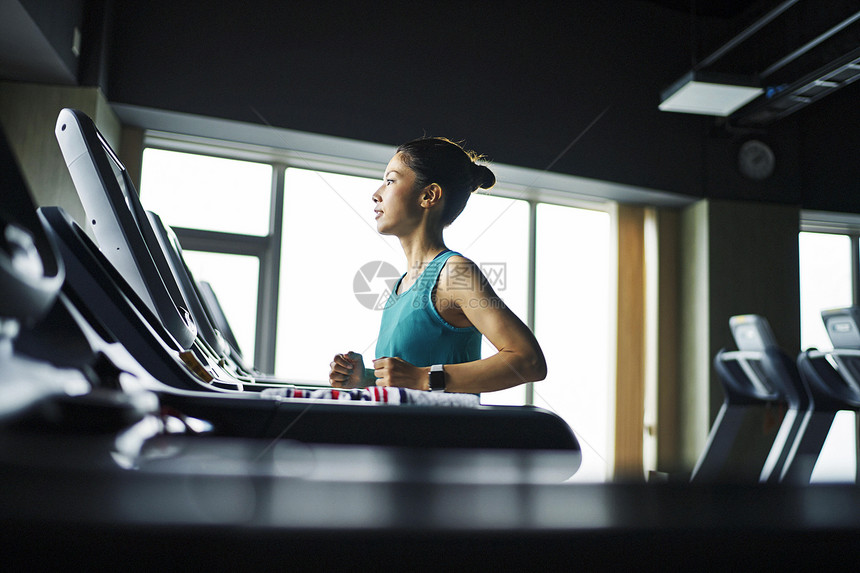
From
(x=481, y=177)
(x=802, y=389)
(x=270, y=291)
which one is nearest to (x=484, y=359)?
(x=481, y=177)

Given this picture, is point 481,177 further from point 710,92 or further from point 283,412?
point 710,92

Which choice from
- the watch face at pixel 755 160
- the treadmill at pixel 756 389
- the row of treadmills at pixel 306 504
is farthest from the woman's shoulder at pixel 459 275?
the watch face at pixel 755 160

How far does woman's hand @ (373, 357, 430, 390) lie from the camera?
3.20ft

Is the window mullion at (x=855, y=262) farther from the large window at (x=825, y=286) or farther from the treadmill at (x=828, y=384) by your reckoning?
the treadmill at (x=828, y=384)

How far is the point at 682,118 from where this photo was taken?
5.27 meters

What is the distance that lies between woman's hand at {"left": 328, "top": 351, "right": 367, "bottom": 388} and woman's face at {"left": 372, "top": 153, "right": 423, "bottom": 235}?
1.52ft

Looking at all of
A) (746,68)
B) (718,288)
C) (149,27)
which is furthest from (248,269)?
(746,68)

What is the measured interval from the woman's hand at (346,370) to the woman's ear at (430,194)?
54 cm

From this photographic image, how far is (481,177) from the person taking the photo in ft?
5.81

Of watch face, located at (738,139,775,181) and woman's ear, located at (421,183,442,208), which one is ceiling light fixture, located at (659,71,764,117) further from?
woman's ear, located at (421,183,442,208)

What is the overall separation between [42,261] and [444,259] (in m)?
1.20

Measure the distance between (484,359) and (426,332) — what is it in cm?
26

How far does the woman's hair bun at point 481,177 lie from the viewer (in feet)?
5.73

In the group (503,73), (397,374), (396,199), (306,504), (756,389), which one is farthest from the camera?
(503,73)
